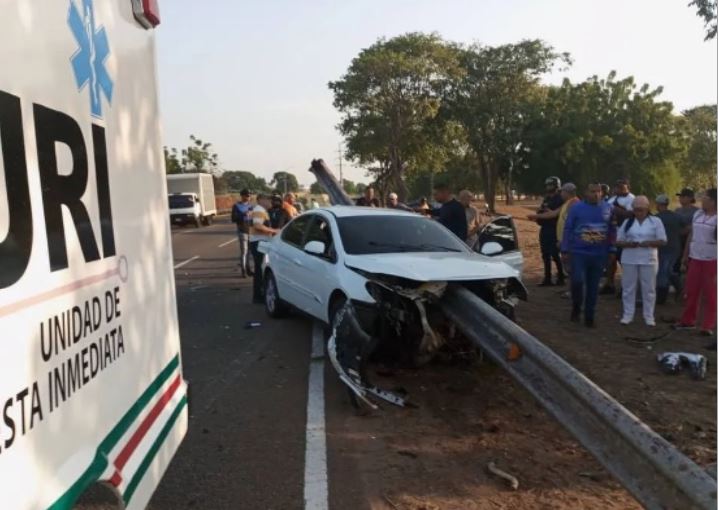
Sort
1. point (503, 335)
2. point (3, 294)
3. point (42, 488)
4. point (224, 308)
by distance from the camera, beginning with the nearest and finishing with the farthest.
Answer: point (3, 294)
point (42, 488)
point (503, 335)
point (224, 308)

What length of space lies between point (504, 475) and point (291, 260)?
191 inches

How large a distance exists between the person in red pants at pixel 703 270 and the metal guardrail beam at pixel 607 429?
433cm

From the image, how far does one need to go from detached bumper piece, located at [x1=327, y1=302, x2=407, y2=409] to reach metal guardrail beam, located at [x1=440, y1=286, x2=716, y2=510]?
96cm

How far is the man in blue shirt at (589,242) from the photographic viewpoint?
859 centimetres

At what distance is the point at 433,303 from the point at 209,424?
91.7 inches

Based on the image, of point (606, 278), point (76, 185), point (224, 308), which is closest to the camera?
point (76, 185)

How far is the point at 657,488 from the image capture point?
2.86 meters

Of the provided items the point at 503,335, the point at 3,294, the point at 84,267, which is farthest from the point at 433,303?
the point at 3,294

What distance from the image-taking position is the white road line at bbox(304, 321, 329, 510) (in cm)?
399

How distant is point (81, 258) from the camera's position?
2010 millimetres

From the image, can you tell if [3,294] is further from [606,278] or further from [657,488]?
[606,278]

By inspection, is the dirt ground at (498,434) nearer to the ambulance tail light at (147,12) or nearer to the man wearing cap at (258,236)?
the ambulance tail light at (147,12)

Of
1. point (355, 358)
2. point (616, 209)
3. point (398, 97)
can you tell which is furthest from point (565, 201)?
point (398, 97)

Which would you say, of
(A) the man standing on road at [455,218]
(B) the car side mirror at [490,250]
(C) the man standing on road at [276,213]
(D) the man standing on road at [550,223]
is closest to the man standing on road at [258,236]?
(C) the man standing on road at [276,213]
